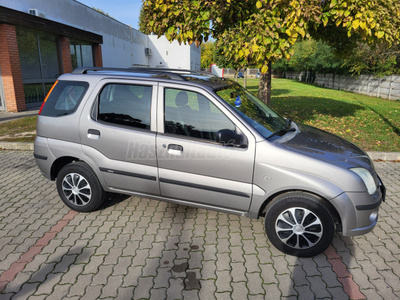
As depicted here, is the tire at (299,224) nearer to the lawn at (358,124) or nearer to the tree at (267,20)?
the tree at (267,20)

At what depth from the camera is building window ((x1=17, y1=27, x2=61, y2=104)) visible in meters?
12.7

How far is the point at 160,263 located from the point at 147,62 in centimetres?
3187

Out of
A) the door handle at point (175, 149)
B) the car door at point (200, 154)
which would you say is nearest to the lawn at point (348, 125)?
the car door at point (200, 154)

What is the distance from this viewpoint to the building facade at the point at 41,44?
11422 mm

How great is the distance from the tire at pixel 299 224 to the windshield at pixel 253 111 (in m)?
0.78

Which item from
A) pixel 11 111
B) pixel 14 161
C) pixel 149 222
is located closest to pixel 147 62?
pixel 11 111

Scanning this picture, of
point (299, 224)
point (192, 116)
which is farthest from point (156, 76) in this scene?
point (299, 224)

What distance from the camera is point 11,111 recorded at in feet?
39.0

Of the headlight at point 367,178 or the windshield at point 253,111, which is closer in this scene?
the headlight at point 367,178

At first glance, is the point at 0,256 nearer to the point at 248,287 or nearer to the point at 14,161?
the point at 248,287

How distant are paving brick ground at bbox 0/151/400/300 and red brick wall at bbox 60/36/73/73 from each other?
490 inches

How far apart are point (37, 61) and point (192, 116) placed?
13114 millimetres

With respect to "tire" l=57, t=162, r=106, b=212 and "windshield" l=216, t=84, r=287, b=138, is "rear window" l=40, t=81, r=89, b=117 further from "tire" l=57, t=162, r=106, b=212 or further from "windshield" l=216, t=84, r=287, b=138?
"windshield" l=216, t=84, r=287, b=138

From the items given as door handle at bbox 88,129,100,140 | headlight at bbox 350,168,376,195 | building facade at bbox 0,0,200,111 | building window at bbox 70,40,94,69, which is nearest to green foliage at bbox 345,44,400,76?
building window at bbox 70,40,94,69
